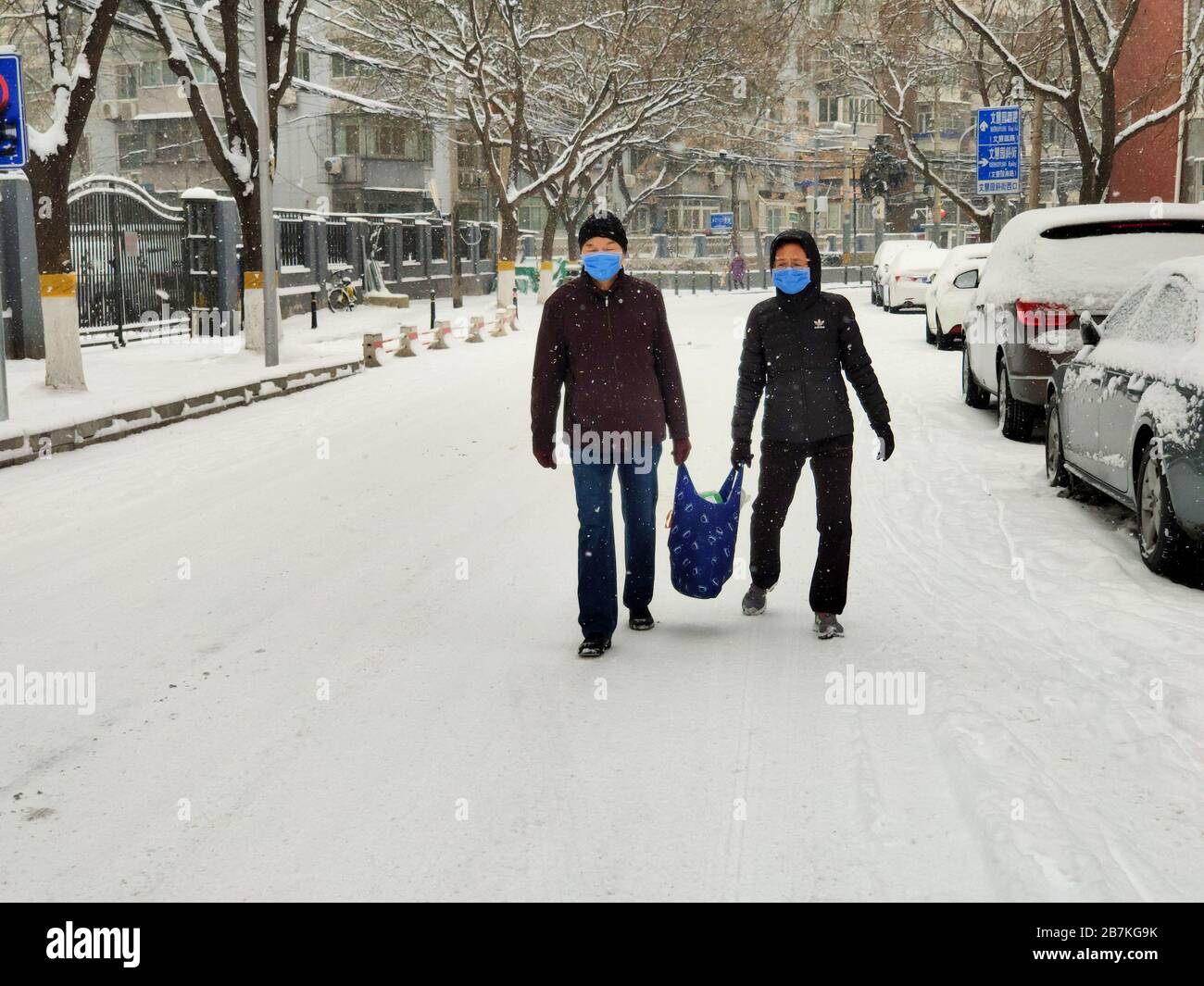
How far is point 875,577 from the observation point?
25.3 feet

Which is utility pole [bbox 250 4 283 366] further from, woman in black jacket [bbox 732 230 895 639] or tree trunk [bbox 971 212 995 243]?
tree trunk [bbox 971 212 995 243]

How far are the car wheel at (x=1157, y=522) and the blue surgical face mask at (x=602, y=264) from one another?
10.3ft

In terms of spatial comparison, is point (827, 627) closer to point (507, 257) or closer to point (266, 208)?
point (266, 208)

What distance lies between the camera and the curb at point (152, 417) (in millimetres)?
12820

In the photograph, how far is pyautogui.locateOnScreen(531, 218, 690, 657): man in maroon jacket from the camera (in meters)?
6.23

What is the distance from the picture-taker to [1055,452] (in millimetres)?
10430

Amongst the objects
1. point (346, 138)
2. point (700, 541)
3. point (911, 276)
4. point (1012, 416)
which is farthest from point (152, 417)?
point (346, 138)

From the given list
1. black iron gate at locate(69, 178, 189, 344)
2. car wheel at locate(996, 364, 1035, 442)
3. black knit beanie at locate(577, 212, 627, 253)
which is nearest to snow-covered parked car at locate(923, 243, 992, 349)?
car wheel at locate(996, 364, 1035, 442)

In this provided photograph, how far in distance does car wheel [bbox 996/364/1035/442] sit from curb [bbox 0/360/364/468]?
8.31 m

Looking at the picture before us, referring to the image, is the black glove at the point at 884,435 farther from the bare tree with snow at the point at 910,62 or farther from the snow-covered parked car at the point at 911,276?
the snow-covered parked car at the point at 911,276

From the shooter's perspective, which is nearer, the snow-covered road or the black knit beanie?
the snow-covered road

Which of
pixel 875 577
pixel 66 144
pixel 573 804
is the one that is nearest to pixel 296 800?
pixel 573 804

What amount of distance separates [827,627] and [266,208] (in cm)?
1668

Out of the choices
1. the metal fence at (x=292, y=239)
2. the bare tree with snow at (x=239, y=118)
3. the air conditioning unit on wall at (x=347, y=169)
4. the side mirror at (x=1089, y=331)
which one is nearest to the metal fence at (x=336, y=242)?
the metal fence at (x=292, y=239)
